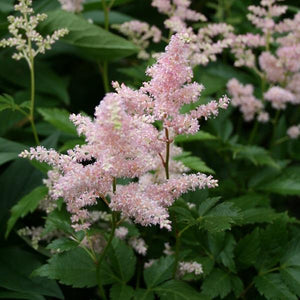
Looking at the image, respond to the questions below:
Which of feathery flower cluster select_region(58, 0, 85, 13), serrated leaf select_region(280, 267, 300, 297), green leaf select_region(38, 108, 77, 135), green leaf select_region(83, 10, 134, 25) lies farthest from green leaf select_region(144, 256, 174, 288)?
green leaf select_region(83, 10, 134, 25)

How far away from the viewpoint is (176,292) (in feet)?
4.57

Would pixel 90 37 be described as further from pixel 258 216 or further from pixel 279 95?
pixel 258 216

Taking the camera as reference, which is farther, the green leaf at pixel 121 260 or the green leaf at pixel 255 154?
the green leaf at pixel 255 154

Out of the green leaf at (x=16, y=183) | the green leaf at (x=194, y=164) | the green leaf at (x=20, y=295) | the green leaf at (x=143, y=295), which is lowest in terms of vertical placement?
Result: the green leaf at (x=20, y=295)

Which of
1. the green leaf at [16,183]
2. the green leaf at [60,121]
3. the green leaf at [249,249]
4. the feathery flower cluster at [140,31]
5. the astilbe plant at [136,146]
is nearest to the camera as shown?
the astilbe plant at [136,146]

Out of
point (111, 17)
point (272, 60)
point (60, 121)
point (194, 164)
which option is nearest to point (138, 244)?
point (194, 164)

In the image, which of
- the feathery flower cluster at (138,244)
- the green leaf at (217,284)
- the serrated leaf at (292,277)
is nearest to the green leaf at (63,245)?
the feathery flower cluster at (138,244)

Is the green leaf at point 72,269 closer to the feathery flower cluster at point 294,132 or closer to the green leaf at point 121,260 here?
the green leaf at point 121,260

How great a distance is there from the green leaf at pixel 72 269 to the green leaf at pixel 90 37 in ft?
3.55

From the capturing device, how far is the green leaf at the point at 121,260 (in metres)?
1.54

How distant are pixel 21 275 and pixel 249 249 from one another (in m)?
0.85

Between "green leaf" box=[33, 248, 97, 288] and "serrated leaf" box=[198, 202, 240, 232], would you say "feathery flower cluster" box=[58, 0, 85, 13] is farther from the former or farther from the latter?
"serrated leaf" box=[198, 202, 240, 232]

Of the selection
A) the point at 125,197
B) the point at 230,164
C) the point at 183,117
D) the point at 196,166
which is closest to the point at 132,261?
the point at 196,166

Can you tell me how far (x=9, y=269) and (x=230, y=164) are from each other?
4.00 feet
